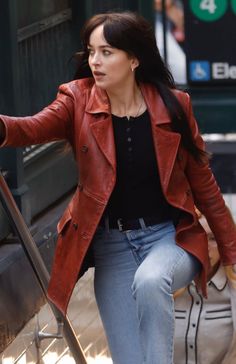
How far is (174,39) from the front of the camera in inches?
418

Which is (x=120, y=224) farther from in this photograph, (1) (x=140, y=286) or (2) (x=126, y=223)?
(1) (x=140, y=286)

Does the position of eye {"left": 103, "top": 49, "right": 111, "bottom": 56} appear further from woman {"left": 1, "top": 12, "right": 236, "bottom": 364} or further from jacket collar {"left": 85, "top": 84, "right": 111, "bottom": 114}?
jacket collar {"left": 85, "top": 84, "right": 111, "bottom": 114}

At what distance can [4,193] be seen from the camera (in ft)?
14.8

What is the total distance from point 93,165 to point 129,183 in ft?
0.48

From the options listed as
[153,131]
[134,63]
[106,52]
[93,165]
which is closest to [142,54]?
[134,63]

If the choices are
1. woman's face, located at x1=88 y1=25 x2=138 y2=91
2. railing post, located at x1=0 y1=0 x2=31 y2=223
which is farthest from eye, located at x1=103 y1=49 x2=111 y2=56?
railing post, located at x1=0 y1=0 x2=31 y2=223

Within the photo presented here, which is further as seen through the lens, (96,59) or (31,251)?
(31,251)

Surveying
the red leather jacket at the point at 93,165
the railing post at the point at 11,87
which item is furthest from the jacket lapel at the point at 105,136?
the railing post at the point at 11,87

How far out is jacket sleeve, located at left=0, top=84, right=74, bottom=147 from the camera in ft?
13.5

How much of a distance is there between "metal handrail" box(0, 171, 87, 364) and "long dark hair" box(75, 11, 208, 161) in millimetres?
549

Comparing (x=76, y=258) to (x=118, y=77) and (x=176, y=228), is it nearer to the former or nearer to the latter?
(x=176, y=228)

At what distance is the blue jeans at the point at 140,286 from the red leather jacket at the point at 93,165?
0.09 m

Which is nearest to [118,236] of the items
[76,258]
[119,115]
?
[76,258]

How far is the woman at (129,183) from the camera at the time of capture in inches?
166
